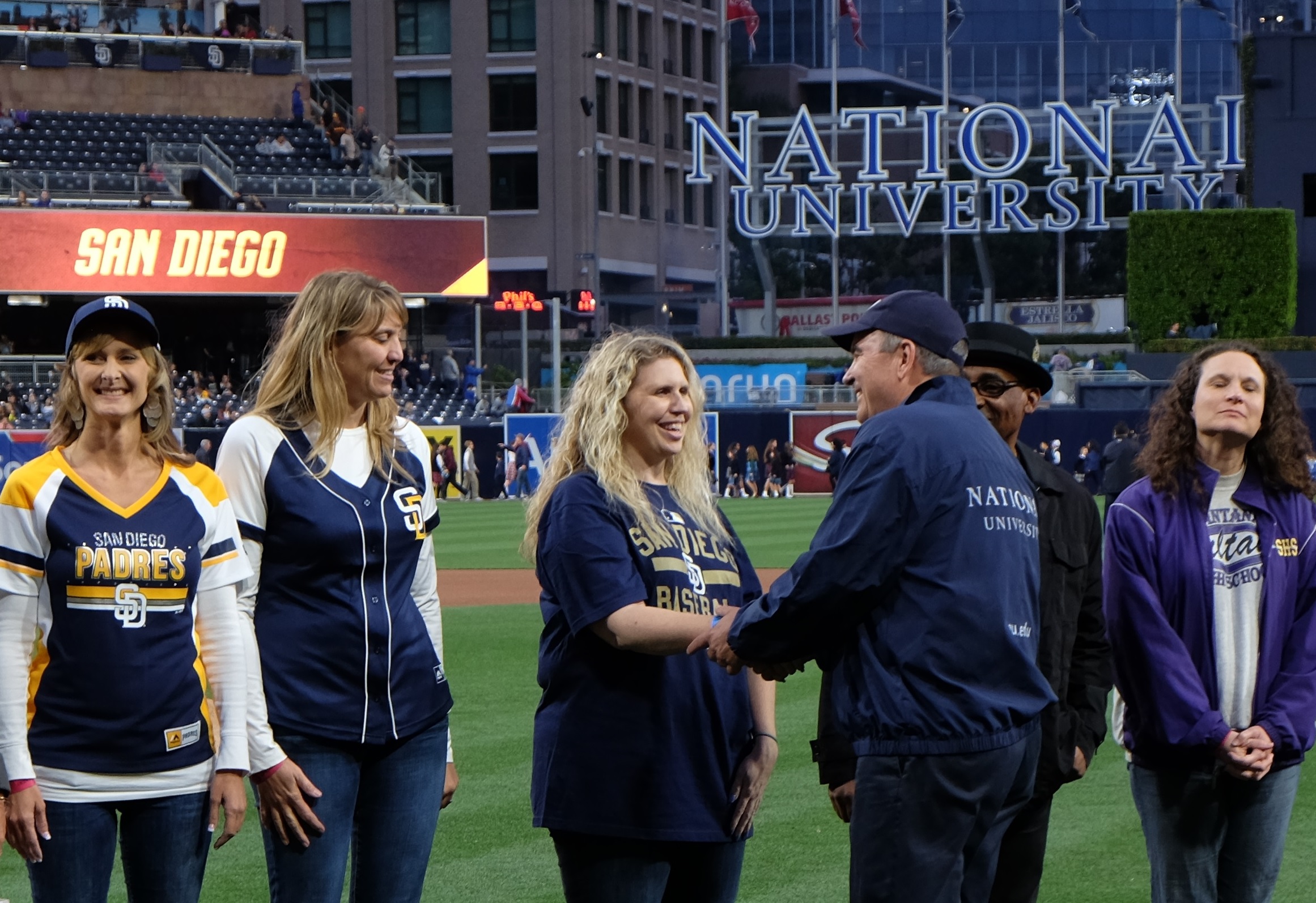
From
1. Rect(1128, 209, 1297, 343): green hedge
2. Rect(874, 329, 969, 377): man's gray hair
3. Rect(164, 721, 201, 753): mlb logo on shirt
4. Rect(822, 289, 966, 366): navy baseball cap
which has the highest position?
Rect(1128, 209, 1297, 343): green hedge

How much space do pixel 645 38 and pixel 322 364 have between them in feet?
208

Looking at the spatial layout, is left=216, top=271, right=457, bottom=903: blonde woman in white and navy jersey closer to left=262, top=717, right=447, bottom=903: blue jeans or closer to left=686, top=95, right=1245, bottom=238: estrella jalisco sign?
left=262, top=717, right=447, bottom=903: blue jeans

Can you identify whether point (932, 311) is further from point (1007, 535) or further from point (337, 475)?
point (337, 475)

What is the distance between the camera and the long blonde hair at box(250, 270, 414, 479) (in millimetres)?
4098

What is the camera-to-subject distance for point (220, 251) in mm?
42031

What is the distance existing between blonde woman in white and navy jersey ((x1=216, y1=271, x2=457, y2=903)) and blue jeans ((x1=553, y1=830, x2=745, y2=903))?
0.48 m

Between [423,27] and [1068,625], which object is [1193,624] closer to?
[1068,625]

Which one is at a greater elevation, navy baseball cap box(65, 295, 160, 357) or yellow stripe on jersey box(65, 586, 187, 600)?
navy baseball cap box(65, 295, 160, 357)

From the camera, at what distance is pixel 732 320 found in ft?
227

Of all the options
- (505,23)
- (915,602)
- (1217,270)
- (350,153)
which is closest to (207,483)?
(915,602)

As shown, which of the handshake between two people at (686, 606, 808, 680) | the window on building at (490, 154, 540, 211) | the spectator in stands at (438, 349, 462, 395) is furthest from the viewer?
the window on building at (490, 154, 540, 211)

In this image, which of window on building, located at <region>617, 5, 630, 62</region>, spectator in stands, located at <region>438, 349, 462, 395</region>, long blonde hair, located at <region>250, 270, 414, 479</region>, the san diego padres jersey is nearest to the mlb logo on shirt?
the san diego padres jersey

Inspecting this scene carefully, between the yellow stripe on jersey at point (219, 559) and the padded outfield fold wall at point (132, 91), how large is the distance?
48.2 metres

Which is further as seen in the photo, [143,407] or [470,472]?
[470,472]
